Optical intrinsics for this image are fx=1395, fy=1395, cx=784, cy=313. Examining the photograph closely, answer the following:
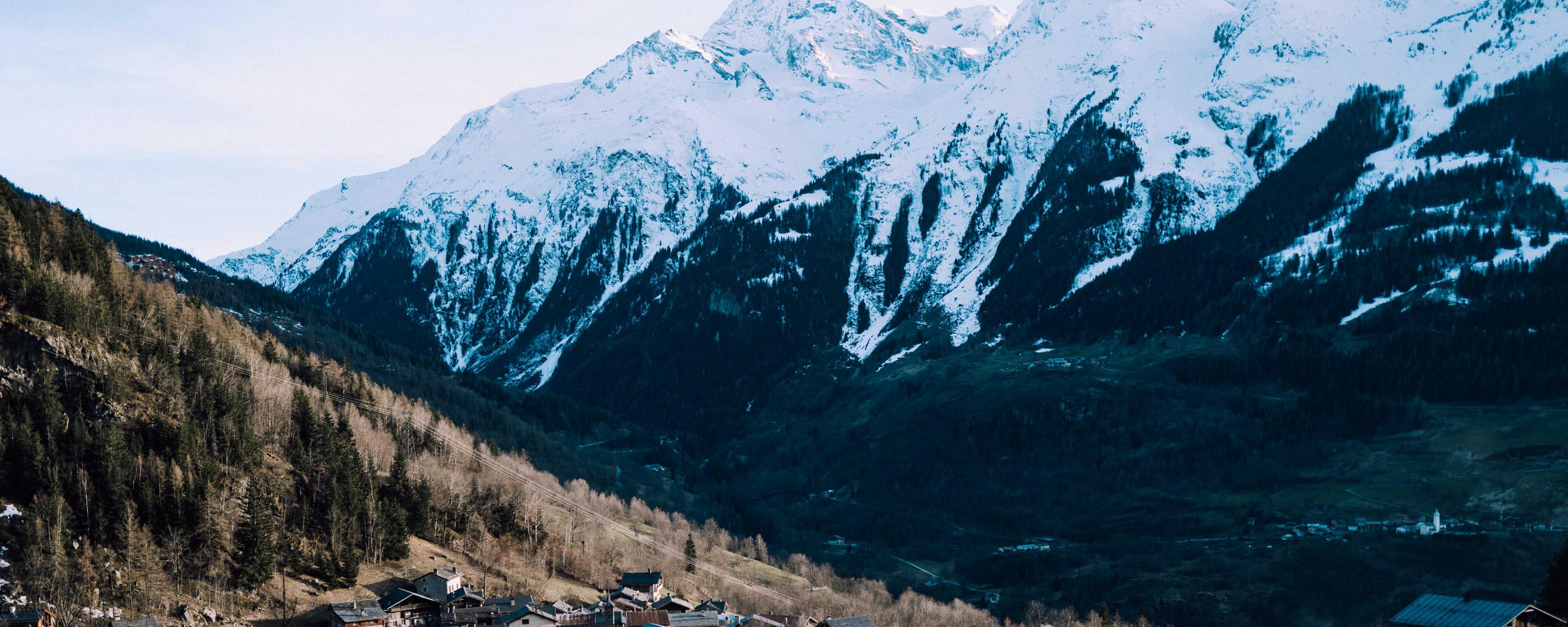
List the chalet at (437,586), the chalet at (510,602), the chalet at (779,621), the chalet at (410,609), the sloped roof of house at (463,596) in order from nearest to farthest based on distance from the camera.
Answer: the chalet at (410,609), the chalet at (437,586), the sloped roof of house at (463,596), the chalet at (510,602), the chalet at (779,621)

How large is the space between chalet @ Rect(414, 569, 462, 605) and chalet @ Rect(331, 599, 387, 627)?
6.15m

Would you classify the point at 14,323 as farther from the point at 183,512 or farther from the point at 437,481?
the point at 437,481

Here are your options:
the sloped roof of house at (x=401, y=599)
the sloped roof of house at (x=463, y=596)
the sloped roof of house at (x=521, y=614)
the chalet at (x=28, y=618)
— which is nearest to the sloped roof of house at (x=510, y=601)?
the sloped roof of house at (x=463, y=596)

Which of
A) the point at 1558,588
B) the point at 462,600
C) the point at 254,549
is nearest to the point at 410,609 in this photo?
the point at 462,600

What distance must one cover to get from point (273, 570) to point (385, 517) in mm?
17598

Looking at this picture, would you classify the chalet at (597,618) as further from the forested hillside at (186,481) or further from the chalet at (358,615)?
the chalet at (358,615)

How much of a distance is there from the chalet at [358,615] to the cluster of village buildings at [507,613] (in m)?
0.06

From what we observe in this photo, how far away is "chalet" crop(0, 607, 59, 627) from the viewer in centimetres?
11156

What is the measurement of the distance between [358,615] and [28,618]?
2700cm

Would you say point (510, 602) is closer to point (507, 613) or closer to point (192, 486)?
point (507, 613)

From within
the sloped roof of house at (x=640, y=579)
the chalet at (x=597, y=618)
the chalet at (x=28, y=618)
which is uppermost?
the chalet at (x=28, y=618)

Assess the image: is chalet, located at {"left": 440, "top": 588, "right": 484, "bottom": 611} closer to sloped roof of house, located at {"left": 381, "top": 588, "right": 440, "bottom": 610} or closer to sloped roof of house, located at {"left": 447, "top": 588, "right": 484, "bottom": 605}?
sloped roof of house, located at {"left": 447, "top": 588, "right": 484, "bottom": 605}

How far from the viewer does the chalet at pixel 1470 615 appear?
110 meters

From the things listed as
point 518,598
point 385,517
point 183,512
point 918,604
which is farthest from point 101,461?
point 918,604
